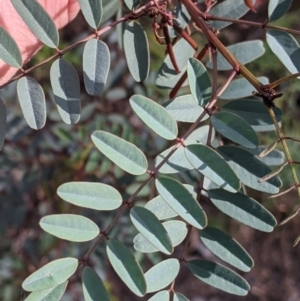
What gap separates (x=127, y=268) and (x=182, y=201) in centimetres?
16

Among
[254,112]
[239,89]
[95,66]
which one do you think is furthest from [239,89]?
[95,66]

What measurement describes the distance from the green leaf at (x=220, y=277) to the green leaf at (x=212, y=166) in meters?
0.21

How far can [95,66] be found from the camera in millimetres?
938

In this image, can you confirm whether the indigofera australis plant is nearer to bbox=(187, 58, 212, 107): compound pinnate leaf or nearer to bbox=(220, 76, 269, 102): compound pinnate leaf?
bbox=(187, 58, 212, 107): compound pinnate leaf

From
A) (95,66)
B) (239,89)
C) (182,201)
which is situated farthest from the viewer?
(239,89)

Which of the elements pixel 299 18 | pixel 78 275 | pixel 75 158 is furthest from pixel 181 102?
pixel 299 18

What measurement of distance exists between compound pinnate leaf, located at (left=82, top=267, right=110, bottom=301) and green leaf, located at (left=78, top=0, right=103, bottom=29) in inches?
18.5

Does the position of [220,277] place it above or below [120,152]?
below

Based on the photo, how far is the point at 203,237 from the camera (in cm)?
98

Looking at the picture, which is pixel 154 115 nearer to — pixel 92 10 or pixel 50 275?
pixel 92 10

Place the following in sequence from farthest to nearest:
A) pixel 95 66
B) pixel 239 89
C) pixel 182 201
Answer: pixel 239 89, pixel 95 66, pixel 182 201

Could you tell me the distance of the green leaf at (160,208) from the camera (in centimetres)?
90

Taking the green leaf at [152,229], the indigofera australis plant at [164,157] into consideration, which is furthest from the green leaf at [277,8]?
the green leaf at [152,229]

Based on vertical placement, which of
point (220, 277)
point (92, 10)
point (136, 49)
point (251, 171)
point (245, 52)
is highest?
point (92, 10)
